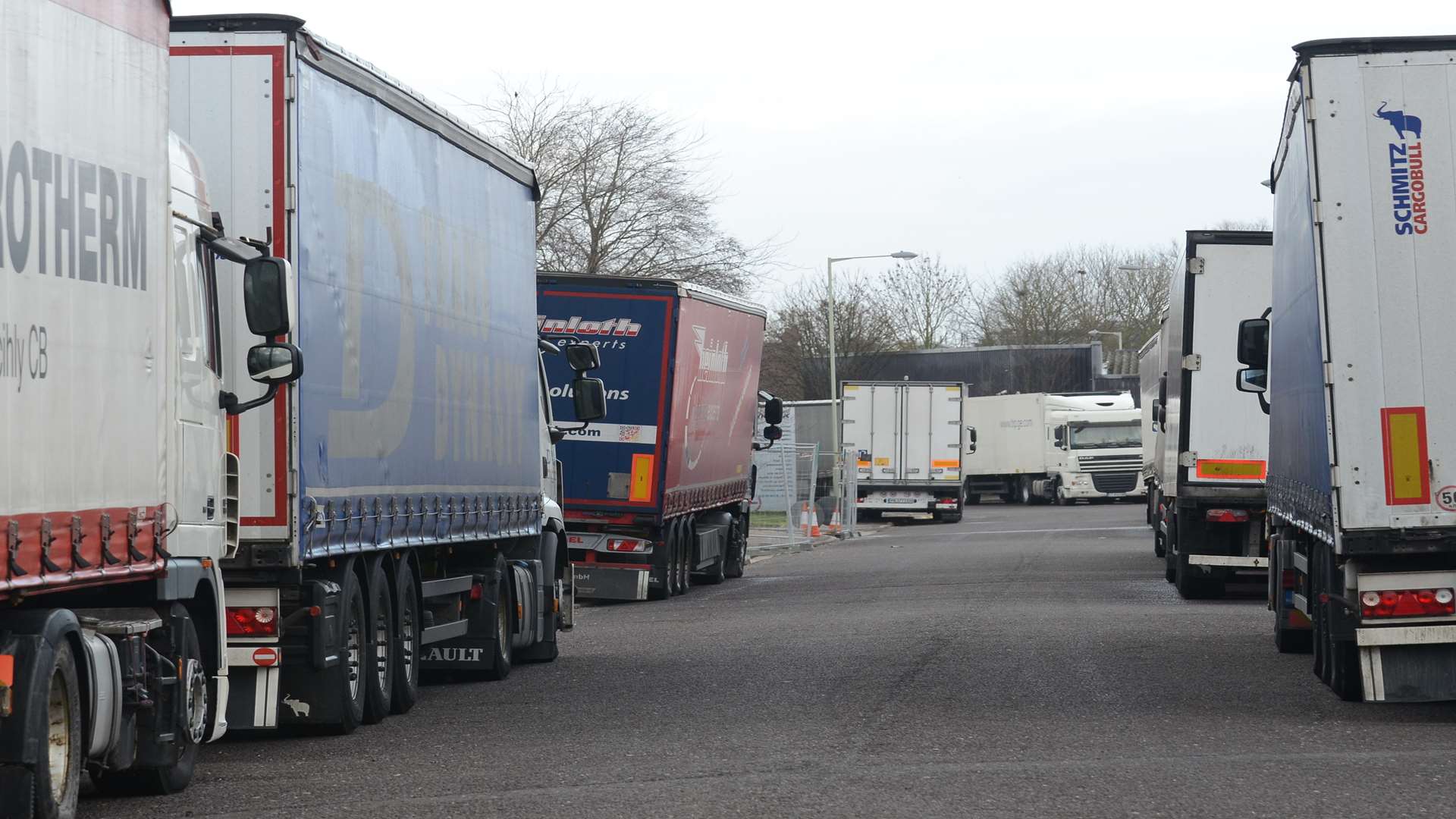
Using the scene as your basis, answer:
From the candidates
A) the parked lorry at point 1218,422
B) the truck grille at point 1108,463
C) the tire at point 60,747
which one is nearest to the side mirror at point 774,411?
the parked lorry at point 1218,422

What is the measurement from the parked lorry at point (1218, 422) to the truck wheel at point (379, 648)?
11.0 meters

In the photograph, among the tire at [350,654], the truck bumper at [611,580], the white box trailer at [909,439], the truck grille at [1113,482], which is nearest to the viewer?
the tire at [350,654]

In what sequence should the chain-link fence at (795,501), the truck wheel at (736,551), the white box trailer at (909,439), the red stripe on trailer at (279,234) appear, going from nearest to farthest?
the red stripe on trailer at (279,234) → the truck wheel at (736,551) → the chain-link fence at (795,501) → the white box trailer at (909,439)

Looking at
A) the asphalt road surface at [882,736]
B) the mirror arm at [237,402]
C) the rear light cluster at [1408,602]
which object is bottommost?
the asphalt road surface at [882,736]

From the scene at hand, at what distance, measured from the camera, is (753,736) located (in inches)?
402

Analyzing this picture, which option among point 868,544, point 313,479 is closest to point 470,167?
point 313,479

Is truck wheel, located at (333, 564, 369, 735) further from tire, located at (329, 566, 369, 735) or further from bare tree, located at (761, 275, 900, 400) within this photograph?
bare tree, located at (761, 275, 900, 400)

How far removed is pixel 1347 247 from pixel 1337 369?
0.63 metres

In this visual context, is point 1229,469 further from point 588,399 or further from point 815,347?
point 815,347

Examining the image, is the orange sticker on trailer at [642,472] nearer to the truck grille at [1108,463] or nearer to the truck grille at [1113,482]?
the truck grille at [1108,463]

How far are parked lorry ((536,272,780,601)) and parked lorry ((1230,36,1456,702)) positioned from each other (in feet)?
37.9

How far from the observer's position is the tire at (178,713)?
820 centimetres

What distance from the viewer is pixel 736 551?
27.7 metres

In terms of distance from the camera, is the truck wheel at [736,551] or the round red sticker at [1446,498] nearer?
the round red sticker at [1446,498]
